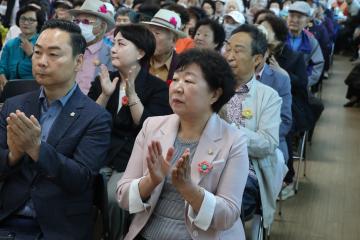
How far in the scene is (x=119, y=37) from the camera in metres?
2.93

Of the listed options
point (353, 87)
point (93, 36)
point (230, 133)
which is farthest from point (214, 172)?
point (353, 87)

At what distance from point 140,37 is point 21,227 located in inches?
50.7

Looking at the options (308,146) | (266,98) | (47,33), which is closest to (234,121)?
(266,98)

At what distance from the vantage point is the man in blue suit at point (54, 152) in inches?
76.3

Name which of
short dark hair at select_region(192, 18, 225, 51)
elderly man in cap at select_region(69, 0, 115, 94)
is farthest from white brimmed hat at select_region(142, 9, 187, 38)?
short dark hair at select_region(192, 18, 225, 51)

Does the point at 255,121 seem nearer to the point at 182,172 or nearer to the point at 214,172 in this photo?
the point at 214,172

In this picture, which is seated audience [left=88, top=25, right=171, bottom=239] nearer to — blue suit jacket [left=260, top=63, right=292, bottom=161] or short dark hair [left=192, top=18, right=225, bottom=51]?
blue suit jacket [left=260, top=63, right=292, bottom=161]

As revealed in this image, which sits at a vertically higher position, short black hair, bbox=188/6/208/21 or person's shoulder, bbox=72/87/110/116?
person's shoulder, bbox=72/87/110/116

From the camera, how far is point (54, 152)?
1895mm

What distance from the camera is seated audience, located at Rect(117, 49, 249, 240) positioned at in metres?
1.92

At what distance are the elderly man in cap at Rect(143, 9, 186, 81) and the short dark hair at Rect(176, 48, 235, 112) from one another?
135 centimetres

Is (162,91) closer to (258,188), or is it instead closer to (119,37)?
(119,37)

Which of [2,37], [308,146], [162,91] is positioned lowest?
[308,146]

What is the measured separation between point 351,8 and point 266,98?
9773mm
